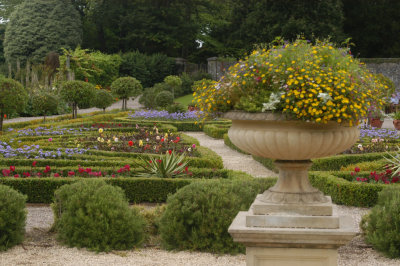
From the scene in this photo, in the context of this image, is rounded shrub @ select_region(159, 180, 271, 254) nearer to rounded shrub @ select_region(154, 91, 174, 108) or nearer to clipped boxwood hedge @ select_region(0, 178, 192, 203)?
clipped boxwood hedge @ select_region(0, 178, 192, 203)

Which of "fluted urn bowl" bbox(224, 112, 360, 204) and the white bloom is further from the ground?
the white bloom

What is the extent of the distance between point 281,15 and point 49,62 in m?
12.9

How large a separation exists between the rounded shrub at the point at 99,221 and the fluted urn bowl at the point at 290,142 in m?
2.07

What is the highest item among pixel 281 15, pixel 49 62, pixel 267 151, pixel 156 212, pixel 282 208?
pixel 281 15

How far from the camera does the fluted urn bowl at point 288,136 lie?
3.41 m

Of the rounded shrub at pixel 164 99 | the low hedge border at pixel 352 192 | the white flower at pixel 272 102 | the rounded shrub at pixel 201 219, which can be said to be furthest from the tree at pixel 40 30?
the white flower at pixel 272 102

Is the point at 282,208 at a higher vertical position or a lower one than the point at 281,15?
lower

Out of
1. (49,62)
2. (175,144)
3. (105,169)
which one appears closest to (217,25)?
(49,62)

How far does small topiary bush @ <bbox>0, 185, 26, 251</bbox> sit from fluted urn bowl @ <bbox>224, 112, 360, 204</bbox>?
2.75 metres

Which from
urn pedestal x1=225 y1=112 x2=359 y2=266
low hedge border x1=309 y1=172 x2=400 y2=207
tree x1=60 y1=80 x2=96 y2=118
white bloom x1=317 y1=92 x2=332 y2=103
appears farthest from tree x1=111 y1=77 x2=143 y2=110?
white bloom x1=317 y1=92 x2=332 y2=103

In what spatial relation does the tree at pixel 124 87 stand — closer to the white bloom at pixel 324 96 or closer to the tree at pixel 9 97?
the tree at pixel 9 97

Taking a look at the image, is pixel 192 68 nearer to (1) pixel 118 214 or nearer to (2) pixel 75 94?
(2) pixel 75 94

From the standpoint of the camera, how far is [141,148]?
1074 cm

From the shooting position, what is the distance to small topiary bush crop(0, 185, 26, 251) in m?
5.32
